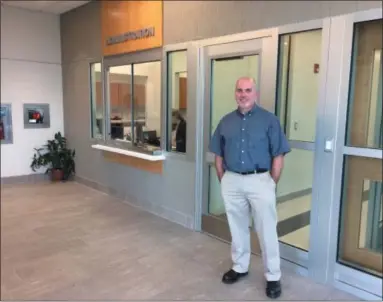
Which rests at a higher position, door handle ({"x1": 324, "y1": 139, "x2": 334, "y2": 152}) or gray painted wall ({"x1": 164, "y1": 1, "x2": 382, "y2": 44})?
gray painted wall ({"x1": 164, "y1": 1, "x2": 382, "y2": 44})

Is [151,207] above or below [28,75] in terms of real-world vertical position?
below

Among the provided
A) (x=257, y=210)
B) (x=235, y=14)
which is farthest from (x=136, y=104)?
(x=257, y=210)

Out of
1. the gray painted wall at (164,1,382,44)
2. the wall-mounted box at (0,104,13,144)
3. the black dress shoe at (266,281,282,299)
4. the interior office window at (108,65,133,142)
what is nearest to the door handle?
the gray painted wall at (164,1,382,44)

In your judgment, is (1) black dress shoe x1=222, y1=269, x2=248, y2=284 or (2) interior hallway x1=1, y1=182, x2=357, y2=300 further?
(1) black dress shoe x1=222, y1=269, x2=248, y2=284

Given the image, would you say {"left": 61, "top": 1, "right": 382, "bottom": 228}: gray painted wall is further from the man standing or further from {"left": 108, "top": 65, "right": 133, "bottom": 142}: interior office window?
→ the man standing

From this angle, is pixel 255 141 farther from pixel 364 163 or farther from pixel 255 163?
pixel 364 163

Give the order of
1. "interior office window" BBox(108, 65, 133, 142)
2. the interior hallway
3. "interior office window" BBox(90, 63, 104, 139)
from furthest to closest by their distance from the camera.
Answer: "interior office window" BBox(90, 63, 104, 139)
"interior office window" BBox(108, 65, 133, 142)
the interior hallway

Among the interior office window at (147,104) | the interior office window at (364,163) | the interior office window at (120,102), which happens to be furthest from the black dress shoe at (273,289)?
the interior office window at (120,102)

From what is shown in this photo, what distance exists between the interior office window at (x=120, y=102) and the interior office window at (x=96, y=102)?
230 millimetres

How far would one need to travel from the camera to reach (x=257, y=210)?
2480 millimetres

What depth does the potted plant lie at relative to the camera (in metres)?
5.99

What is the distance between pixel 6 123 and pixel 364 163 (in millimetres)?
5245

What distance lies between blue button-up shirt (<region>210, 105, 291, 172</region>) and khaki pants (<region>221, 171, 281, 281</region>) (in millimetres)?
93

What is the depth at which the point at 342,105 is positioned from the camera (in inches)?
96.2
